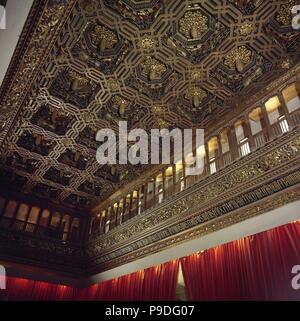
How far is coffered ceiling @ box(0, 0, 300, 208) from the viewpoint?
432 centimetres

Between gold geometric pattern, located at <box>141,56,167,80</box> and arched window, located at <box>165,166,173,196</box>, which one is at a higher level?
gold geometric pattern, located at <box>141,56,167,80</box>

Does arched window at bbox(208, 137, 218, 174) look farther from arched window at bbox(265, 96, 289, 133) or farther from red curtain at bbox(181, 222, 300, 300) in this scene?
red curtain at bbox(181, 222, 300, 300)

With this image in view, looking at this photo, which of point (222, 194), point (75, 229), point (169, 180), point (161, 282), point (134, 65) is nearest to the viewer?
point (222, 194)

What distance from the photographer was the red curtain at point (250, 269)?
12.1 ft

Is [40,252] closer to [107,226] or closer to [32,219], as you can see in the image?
[32,219]

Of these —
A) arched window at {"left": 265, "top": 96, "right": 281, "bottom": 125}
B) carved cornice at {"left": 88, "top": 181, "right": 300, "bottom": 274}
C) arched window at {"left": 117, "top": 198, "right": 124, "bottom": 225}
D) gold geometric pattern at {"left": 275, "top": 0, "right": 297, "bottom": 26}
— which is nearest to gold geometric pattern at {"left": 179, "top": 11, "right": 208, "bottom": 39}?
gold geometric pattern at {"left": 275, "top": 0, "right": 297, "bottom": 26}

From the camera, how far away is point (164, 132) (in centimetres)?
634

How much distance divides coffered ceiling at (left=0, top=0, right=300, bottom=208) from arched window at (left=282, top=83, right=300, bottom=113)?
1.15ft

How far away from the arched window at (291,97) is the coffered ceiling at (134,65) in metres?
0.35

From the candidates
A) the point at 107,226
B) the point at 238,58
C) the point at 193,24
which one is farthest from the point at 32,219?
the point at 238,58

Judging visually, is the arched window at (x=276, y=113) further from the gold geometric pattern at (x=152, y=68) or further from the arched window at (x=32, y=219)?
the arched window at (x=32, y=219)

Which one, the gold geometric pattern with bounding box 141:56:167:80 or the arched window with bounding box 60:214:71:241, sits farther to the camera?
the arched window with bounding box 60:214:71:241

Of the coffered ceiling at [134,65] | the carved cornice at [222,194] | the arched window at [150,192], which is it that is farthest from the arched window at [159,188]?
the coffered ceiling at [134,65]

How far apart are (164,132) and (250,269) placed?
129 inches
